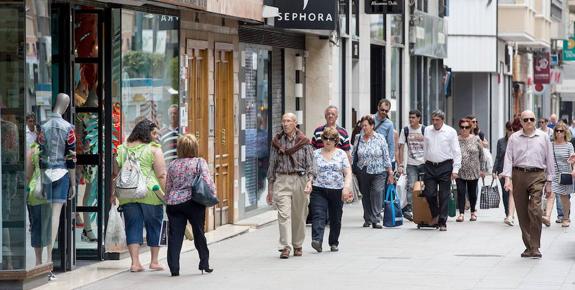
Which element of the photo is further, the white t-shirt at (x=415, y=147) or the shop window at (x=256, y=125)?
the shop window at (x=256, y=125)

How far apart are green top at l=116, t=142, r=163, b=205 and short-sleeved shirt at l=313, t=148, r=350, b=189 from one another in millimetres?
2854

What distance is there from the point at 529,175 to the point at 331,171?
2.39 m

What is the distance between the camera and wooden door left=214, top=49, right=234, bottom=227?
21.9 meters

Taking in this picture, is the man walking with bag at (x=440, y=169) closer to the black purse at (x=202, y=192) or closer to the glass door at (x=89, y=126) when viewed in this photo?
the glass door at (x=89, y=126)

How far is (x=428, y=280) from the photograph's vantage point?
14984mm

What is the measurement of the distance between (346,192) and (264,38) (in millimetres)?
7002

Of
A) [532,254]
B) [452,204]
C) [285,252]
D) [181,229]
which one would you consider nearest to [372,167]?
[452,204]

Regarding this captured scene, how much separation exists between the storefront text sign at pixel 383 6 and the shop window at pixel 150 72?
10294mm

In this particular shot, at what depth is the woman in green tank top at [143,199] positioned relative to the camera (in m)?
15.9

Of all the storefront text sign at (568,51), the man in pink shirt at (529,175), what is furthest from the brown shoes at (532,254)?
the storefront text sign at (568,51)

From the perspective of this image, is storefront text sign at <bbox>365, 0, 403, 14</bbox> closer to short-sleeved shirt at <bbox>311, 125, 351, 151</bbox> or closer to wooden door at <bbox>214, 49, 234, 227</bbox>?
wooden door at <bbox>214, 49, 234, 227</bbox>

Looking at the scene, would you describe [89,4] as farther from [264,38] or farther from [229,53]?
[264,38]

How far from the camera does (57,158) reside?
1511 cm

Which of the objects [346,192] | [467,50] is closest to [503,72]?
[467,50]
